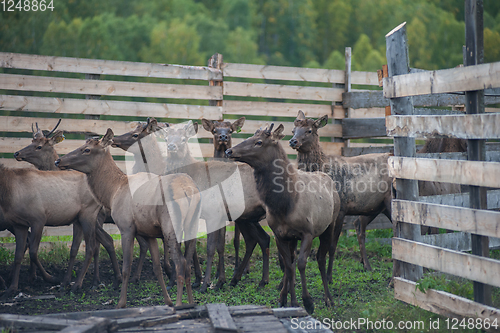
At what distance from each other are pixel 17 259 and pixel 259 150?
4314mm

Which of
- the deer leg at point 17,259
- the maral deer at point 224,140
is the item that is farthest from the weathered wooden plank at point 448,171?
the deer leg at point 17,259

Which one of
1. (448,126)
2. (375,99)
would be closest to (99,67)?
(375,99)

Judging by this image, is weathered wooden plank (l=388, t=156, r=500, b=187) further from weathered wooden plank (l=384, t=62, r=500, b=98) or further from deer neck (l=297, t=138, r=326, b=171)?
deer neck (l=297, t=138, r=326, b=171)

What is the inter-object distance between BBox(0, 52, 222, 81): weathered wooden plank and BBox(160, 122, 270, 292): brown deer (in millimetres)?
2454

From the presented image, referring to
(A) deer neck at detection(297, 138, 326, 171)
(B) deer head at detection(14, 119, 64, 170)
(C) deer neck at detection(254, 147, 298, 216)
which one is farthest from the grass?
(A) deer neck at detection(297, 138, 326, 171)

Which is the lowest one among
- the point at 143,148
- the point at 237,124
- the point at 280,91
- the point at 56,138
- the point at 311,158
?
the point at 311,158

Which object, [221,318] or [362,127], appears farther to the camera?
[362,127]

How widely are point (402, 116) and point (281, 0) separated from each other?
70559 mm

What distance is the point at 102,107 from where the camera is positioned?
33.5ft

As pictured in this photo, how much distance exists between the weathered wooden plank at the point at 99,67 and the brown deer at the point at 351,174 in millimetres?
2940

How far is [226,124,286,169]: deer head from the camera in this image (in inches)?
276

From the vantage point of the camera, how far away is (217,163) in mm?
8641

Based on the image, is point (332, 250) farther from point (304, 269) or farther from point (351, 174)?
point (351, 174)

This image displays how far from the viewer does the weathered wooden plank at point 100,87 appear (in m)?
9.56
